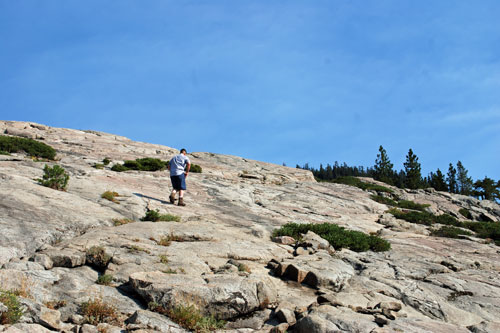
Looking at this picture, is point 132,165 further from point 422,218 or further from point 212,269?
point 422,218

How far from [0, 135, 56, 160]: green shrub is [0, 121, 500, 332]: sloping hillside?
22.4 ft

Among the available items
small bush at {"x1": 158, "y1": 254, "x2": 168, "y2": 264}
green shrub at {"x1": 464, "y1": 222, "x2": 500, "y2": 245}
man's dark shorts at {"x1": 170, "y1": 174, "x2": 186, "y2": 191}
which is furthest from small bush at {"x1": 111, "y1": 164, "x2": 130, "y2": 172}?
green shrub at {"x1": 464, "y1": 222, "x2": 500, "y2": 245}

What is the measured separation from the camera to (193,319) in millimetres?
7906

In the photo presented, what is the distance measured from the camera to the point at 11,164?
19.4 metres

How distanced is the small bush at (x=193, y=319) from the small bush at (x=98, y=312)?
1.06 m

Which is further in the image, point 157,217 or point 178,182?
point 178,182

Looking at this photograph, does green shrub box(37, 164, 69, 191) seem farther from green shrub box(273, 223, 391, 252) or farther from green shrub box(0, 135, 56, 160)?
green shrub box(0, 135, 56, 160)

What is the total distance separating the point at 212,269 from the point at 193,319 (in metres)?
2.83

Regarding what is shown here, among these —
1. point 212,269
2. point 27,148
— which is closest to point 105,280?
point 212,269

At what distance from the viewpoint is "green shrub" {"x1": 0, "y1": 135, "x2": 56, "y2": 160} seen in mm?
26780

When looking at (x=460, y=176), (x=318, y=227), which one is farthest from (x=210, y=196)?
(x=460, y=176)

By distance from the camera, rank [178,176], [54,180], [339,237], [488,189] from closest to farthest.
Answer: [54,180] → [339,237] → [178,176] → [488,189]

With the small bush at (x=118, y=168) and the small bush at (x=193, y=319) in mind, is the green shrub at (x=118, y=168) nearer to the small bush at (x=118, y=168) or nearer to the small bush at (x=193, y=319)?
the small bush at (x=118, y=168)

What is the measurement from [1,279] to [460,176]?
144 m
